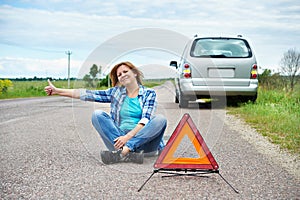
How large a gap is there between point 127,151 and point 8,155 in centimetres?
169

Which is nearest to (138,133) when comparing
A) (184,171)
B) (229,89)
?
(184,171)

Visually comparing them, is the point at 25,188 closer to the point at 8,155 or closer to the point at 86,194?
the point at 86,194

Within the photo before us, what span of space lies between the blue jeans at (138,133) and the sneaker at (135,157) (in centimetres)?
6

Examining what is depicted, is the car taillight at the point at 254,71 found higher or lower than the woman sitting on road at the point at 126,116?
higher

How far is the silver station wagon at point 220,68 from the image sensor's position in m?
11.5

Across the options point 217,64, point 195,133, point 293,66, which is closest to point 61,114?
point 217,64

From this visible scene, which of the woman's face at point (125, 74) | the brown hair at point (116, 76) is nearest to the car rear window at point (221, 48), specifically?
the brown hair at point (116, 76)

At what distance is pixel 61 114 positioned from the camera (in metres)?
11.2

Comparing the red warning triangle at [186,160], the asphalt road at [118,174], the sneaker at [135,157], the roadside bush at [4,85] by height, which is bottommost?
the roadside bush at [4,85]

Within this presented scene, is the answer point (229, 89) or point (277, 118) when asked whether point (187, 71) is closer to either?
point (229, 89)

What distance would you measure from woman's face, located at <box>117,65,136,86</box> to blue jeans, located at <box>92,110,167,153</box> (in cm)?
45

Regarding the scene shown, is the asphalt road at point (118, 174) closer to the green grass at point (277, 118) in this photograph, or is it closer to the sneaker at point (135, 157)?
the sneaker at point (135, 157)

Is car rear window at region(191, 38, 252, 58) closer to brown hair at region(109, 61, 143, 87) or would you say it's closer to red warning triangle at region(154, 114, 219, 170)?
brown hair at region(109, 61, 143, 87)

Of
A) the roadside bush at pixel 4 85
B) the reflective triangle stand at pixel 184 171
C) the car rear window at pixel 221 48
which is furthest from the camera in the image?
the roadside bush at pixel 4 85
